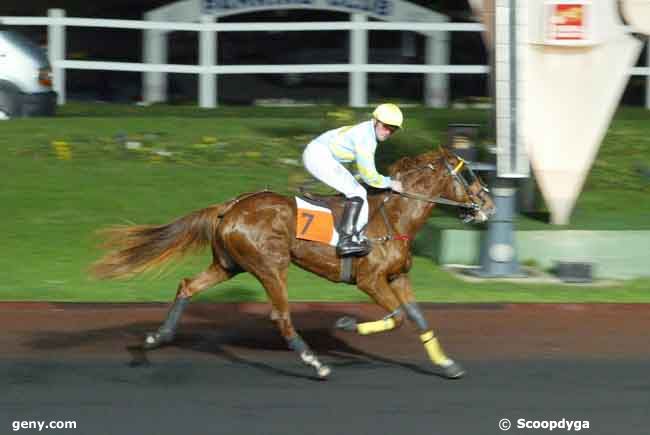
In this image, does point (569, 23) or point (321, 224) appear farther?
point (569, 23)

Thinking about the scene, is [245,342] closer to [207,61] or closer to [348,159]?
[348,159]

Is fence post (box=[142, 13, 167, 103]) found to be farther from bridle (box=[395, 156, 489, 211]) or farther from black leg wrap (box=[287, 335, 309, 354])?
black leg wrap (box=[287, 335, 309, 354])

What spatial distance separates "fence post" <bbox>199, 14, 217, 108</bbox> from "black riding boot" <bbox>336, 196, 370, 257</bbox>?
11891 millimetres

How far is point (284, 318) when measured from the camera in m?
10.1

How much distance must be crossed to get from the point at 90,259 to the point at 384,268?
5.01 meters

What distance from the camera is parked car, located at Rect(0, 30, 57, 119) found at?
65.1ft

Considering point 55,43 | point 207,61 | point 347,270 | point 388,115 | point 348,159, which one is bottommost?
point 347,270

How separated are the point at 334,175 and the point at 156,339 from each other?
190cm

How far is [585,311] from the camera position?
12656 millimetres

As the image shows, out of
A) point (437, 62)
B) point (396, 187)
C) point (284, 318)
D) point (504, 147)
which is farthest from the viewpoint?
point (437, 62)

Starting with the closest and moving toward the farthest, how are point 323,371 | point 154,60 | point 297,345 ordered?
point 323,371
point 297,345
point 154,60

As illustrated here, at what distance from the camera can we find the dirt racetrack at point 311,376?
8.89 metres

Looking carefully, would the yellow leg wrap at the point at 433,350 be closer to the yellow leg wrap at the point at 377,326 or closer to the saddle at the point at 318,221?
the yellow leg wrap at the point at 377,326

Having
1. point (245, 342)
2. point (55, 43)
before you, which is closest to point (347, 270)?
point (245, 342)
